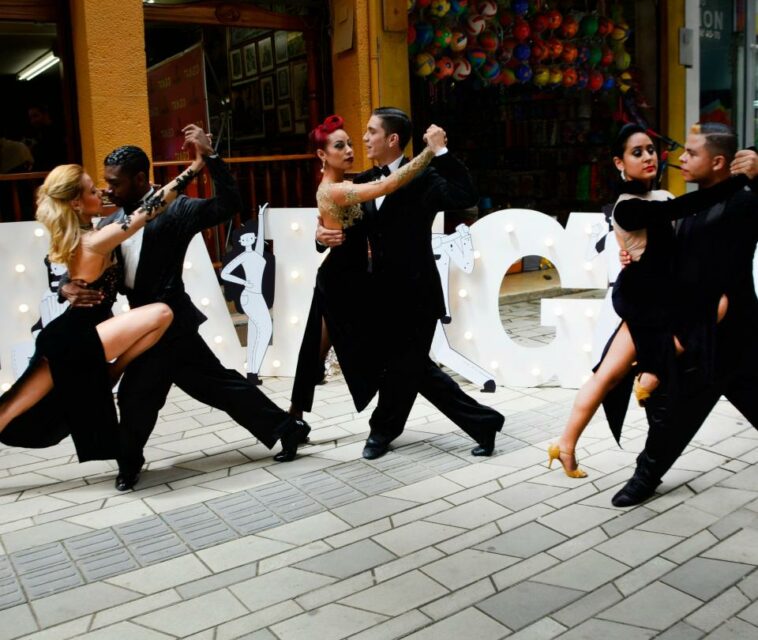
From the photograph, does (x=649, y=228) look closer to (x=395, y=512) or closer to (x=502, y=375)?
(x=395, y=512)

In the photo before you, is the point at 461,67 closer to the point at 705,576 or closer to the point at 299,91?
the point at 299,91

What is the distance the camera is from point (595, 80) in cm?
1134

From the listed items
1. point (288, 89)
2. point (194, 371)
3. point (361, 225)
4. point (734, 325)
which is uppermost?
point (288, 89)

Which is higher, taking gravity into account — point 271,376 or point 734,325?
point 734,325

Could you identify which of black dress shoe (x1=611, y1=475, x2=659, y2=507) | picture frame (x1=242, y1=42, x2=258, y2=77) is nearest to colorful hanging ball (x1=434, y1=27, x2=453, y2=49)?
picture frame (x1=242, y1=42, x2=258, y2=77)

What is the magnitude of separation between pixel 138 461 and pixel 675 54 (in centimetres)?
1066

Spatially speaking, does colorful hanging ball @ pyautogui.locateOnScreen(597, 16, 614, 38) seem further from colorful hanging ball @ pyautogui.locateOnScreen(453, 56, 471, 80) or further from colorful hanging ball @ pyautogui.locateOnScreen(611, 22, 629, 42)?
colorful hanging ball @ pyautogui.locateOnScreen(453, 56, 471, 80)

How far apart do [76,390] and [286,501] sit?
1.20 m

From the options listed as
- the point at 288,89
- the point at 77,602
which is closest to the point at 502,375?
the point at 77,602

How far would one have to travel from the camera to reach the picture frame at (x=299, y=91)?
1020 cm

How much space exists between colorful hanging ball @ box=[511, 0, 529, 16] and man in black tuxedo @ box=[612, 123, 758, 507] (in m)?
6.67

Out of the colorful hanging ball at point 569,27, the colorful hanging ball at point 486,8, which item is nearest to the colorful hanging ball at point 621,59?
the colorful hanging ball at point 569,27

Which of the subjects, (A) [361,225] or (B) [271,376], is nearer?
(A) [361,225]

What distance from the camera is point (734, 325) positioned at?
4270mm
